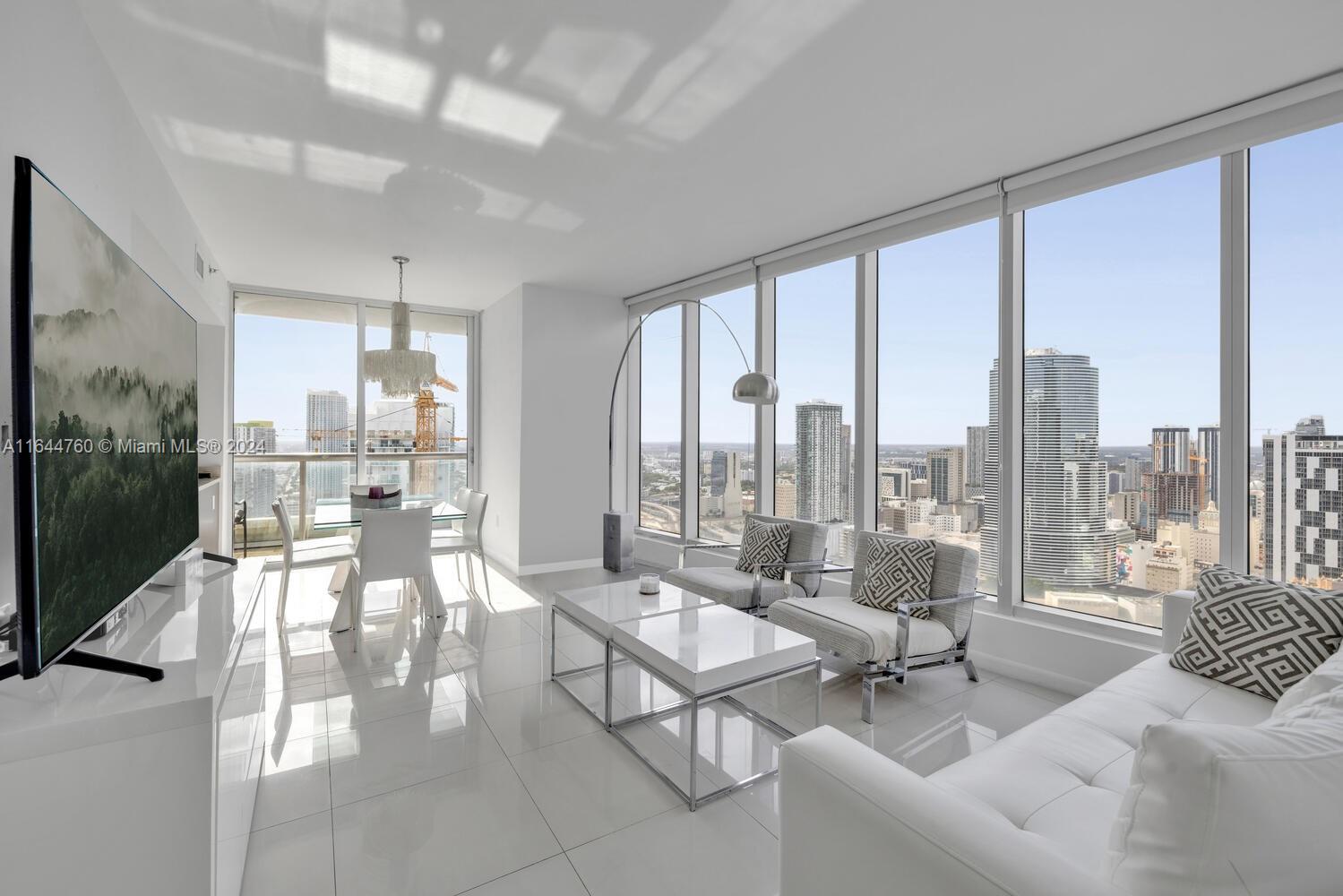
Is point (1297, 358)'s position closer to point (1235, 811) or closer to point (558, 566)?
point (1235, 811)

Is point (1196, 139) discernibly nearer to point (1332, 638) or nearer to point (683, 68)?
point (1332, 638)

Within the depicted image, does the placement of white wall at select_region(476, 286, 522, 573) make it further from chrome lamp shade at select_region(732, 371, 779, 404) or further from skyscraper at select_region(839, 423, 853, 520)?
skyscraper at select_region(839, 423, 853, 520)

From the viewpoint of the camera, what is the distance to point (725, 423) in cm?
557

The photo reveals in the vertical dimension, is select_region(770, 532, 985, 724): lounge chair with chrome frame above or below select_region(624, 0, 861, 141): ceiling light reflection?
below

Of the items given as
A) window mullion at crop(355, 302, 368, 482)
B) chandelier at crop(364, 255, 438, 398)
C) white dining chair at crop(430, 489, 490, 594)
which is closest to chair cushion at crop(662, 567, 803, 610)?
white dining chair at crop(430, 489, 490, 594)

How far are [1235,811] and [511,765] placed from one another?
223cm

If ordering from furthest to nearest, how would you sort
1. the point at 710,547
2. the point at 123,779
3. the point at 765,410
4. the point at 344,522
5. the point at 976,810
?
the point at 710,547 → the point at 765,410 → the point at 344,522 → the point at 123,779 → the point at 976,810

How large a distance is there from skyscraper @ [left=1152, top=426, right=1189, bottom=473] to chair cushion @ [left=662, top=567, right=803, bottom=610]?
2.09 metres

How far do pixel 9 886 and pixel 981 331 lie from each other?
4.44m

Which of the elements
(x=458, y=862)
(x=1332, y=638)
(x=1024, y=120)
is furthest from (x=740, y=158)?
(x=458, y=862)

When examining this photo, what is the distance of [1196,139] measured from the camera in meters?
2.78

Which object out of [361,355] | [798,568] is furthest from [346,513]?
[798,568]

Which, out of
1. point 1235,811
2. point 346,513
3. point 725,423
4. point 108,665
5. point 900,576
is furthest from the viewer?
point 725,423

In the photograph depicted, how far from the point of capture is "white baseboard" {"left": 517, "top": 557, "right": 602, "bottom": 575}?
5.73 m
